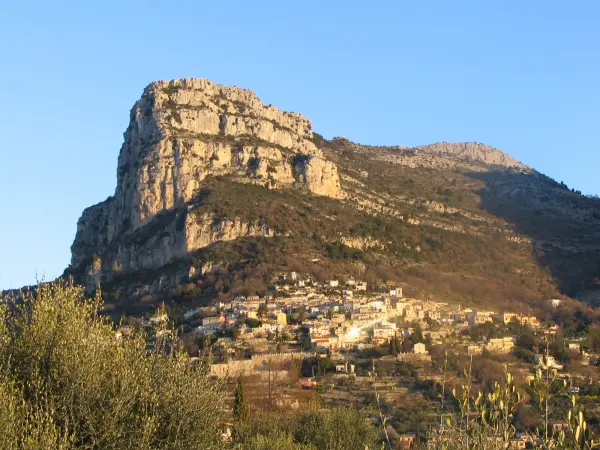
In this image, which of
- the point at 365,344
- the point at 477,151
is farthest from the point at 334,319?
the point at 477,151

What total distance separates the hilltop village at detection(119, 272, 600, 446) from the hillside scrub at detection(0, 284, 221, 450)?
2072 cm

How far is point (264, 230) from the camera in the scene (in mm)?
83500

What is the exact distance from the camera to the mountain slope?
8112 cm

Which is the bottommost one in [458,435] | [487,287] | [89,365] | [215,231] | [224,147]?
[458,435]

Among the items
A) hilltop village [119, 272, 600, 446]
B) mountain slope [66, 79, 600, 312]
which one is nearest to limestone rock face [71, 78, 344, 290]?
mountain slope [66, 79, 600, 312]

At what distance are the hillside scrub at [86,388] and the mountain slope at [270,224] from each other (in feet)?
186

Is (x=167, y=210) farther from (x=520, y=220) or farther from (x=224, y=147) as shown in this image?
(x=520, y=220)

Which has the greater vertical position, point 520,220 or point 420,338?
point 520,220

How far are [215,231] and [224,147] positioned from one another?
13.4m

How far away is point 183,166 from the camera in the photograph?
87.2m

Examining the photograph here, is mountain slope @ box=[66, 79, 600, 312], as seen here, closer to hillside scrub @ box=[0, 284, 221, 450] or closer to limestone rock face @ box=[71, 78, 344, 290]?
limestone rock face @ box=[71, 78, 344, 290]

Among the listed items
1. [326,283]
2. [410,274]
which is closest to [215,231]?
[326,283]

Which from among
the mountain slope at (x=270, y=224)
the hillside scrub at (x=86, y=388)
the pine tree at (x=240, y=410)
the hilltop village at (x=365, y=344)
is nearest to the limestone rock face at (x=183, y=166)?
the mountain slope at (x=270, y=224)

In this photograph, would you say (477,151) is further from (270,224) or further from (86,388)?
(86,388)
